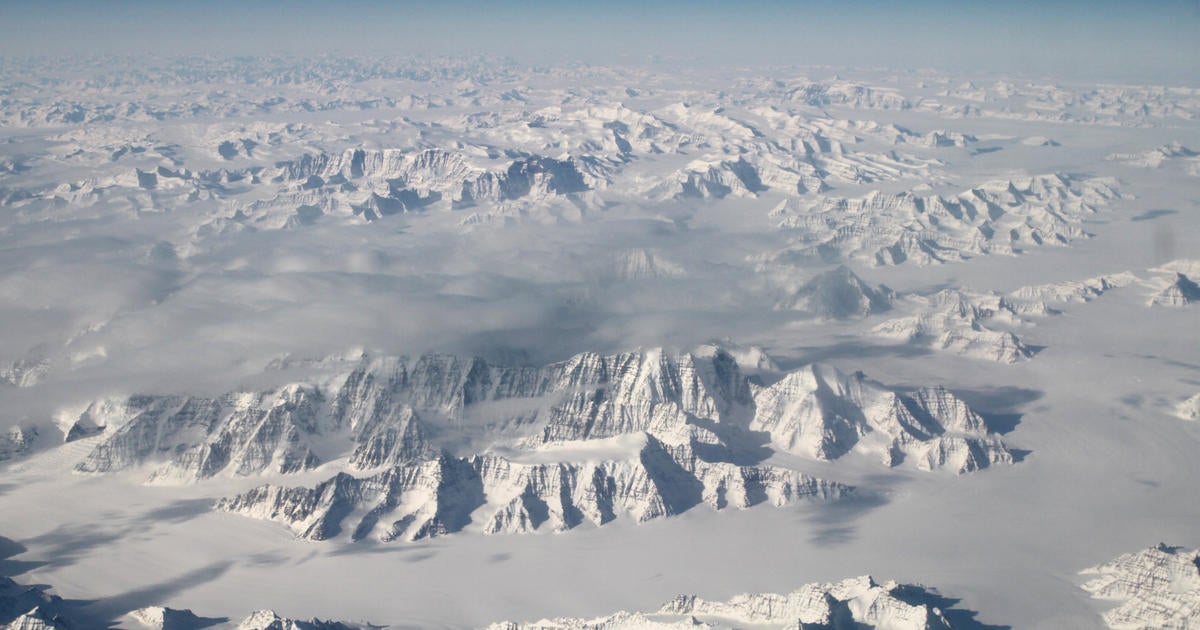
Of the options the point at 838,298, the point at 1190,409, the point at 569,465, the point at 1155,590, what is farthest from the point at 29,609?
the point at 838,298

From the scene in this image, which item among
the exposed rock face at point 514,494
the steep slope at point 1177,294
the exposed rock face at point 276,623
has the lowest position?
the exposed rock face at point 514,494

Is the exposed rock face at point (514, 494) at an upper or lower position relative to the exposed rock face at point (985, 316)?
lower

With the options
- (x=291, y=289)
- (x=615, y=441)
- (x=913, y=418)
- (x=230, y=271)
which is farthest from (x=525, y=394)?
(x=230, y=271)

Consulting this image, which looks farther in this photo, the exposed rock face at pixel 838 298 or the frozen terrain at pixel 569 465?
the exposed rock face at pixel 838 298

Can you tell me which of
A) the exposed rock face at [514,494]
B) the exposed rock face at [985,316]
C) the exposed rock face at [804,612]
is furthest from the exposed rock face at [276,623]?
the exposed rock face at [985,316]

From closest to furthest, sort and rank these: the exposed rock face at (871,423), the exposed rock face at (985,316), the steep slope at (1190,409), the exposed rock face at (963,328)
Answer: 1. the exposed rock face at (871,423)
2. the steep slope at (1190,409)
3. the exposed rock face at (963,328)
4. the exposed rock face at (985,316)

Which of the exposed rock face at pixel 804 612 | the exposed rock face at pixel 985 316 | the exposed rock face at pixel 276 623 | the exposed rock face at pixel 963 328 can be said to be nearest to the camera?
the exposed rock face at pixel 804 612

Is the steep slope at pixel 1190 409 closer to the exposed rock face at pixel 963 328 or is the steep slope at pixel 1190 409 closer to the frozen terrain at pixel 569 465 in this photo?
the frozen terrain at pixel 569 465
